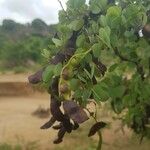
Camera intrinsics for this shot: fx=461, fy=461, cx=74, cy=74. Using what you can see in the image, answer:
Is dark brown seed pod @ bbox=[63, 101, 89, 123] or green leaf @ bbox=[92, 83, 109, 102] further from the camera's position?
green leaf @ bbox=[92, 83, 109, 102]

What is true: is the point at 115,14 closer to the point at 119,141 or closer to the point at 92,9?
the point at 92,9

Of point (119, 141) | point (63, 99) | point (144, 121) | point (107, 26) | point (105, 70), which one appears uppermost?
point (107, 26)

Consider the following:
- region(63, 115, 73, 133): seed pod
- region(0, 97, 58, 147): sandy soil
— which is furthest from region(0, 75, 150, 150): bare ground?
region(63, 115, 73, 133): seed pod

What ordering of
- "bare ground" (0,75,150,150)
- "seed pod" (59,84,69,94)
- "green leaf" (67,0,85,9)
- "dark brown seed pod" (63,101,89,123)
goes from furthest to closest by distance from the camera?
"bare ground" (0,75,150,150) → "green leaf" (67,0,85,9) → "seed pod" (59,84,69,94) → "dark brown seed pod" (63,101,89,123)

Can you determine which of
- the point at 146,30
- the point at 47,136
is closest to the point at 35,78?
the point at 146,30

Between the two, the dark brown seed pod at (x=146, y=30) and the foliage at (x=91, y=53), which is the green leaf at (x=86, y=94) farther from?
the dark brown seed pod at (x=146, y=30)

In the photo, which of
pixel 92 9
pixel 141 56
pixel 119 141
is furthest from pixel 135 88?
pixel 119 141

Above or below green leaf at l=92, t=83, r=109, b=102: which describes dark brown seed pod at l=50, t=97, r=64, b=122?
below

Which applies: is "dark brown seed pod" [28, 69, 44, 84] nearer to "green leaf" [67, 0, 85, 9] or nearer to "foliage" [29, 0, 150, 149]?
"foliage" [29, 0, 150, 149]
